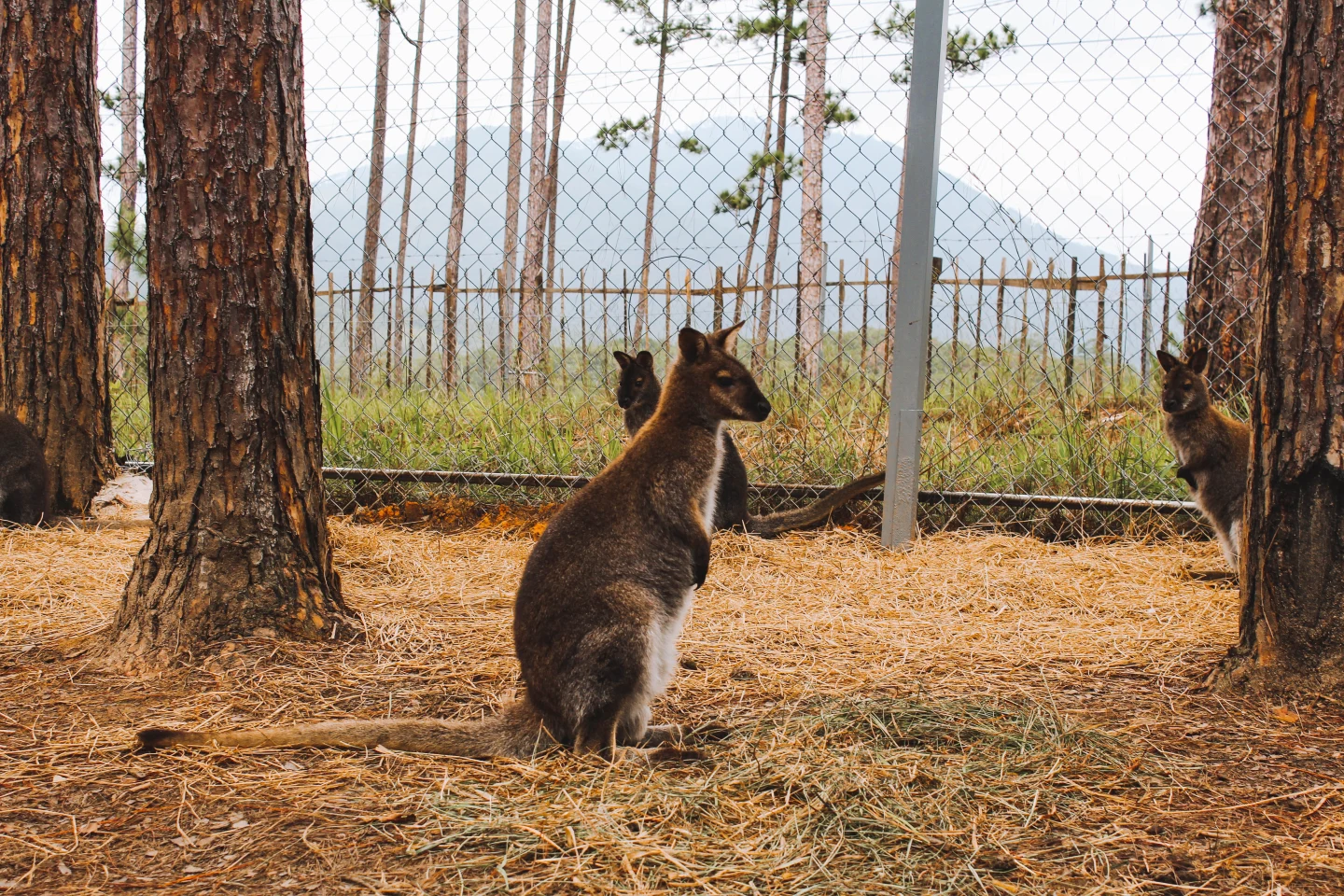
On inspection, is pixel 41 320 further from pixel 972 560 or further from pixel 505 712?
pixel 972 560

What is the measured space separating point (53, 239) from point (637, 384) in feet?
11.3

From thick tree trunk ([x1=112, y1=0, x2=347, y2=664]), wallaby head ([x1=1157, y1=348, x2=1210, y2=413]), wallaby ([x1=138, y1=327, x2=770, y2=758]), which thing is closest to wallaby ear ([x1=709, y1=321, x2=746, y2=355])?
wallaby ([x1=138, y1=327, x2=770, y2=758])

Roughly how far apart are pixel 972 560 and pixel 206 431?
143 inches

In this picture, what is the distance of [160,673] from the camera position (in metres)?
3.46

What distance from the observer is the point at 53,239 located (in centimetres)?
586

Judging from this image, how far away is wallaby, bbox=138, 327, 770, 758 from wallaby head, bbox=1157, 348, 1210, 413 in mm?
2950

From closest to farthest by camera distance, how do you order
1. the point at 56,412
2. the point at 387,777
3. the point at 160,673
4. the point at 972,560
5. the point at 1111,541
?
the point at 387,777 < the point at 160,673 < the point at 972,560 < the point at 1111,541 < the point at 56,412

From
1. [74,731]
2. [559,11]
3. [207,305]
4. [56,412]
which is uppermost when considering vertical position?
[559,11]

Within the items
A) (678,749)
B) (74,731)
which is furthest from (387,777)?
(74,731)

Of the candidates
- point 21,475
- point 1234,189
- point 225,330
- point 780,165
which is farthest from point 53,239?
point 780,165

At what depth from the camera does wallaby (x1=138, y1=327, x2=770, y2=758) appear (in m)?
2.77

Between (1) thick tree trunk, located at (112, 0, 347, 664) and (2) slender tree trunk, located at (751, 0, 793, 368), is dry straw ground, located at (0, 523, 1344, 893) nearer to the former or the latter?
(1) thick tree trunk, located at (112, 0, 347, 664)

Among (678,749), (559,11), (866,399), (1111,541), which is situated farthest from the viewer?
(559,11)

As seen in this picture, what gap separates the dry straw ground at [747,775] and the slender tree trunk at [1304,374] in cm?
27
